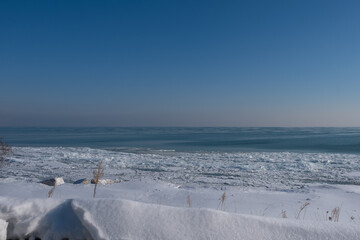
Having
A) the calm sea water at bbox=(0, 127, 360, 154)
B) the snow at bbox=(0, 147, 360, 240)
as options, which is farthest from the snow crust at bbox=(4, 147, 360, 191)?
the calm sea water at bbox=(0, 127, 360, 154)

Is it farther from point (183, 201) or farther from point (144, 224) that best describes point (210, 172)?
point (144, 224)

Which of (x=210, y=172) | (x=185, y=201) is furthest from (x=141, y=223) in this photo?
(x=210, y=172)

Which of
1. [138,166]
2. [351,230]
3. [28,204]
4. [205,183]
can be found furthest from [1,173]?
[351,230]

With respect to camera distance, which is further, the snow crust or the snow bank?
the snow crust

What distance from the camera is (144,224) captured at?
1318mm

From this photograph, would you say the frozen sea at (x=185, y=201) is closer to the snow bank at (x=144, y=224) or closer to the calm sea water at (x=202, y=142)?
the snow bank at (x=144, y=224)

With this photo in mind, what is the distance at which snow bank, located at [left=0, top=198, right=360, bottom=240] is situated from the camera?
1289mm

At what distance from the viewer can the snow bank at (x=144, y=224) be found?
1289mm

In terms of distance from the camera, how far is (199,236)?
1.29 meters

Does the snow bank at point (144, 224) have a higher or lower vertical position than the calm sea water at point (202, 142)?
higher

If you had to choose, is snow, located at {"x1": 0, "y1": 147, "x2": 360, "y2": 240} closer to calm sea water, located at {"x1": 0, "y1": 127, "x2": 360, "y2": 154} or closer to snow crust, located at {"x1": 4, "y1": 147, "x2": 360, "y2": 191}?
snow crust, located at {"x1": 4, "y1": 147, "x2": 360, "y2": 191}

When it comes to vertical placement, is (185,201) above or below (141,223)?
below

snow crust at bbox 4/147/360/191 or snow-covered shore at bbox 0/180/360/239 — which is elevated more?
snow-covered shore at bbox 0/180/360/239

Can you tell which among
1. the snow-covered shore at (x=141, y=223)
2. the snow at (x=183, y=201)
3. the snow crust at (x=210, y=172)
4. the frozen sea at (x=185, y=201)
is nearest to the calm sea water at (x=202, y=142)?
the snow crust at (x=210, y=172)
